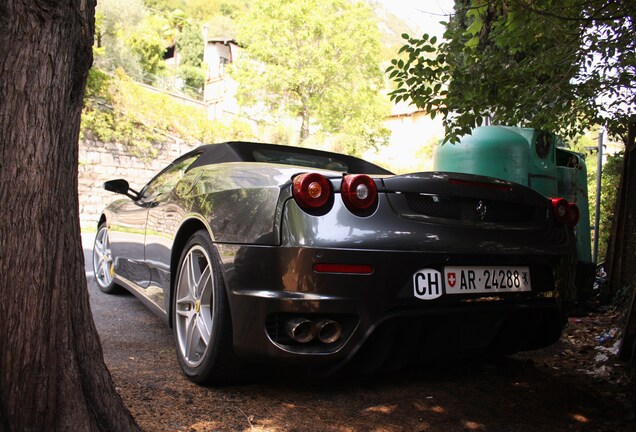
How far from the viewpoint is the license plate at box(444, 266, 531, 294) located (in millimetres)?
2387

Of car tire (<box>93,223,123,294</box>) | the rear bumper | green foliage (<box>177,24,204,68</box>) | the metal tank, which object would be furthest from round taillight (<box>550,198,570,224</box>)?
green foliage (<box>177,24,204,68</box>)

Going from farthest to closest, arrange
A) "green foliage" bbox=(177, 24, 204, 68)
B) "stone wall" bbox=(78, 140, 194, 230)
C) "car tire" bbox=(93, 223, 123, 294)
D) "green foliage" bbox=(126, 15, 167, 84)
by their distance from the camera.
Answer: "green foliage" bbox=(177, 24, 204, 68), "green foliage" bbox=(126, 15, 167, 84), "stone wall" bbox=(78, 140, 194, 230), "car tire" bbox=(93, 223, 123, 294)

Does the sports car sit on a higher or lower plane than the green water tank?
lower

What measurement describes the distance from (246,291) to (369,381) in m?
0.95

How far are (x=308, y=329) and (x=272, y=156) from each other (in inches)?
59.9

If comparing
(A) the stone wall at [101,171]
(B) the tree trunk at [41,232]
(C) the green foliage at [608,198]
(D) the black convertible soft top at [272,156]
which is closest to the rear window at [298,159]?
(D) the black convertible soft top at [272,156]

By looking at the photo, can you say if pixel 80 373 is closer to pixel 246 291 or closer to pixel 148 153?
pixel 246 291

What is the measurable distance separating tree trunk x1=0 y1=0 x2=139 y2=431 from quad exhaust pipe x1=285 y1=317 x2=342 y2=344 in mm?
712

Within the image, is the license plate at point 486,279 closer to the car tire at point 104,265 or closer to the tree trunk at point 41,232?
the tree trunk at point 41,232

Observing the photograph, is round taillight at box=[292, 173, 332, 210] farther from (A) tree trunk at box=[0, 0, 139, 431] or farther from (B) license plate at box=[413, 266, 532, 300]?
(A) tree trunk at box=[0, 0, 139, 431]

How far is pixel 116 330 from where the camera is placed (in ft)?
12.3

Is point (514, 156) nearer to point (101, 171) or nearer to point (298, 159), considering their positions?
point (298, 159)

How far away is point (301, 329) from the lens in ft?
7.26

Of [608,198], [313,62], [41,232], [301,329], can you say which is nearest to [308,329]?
[301,329]
